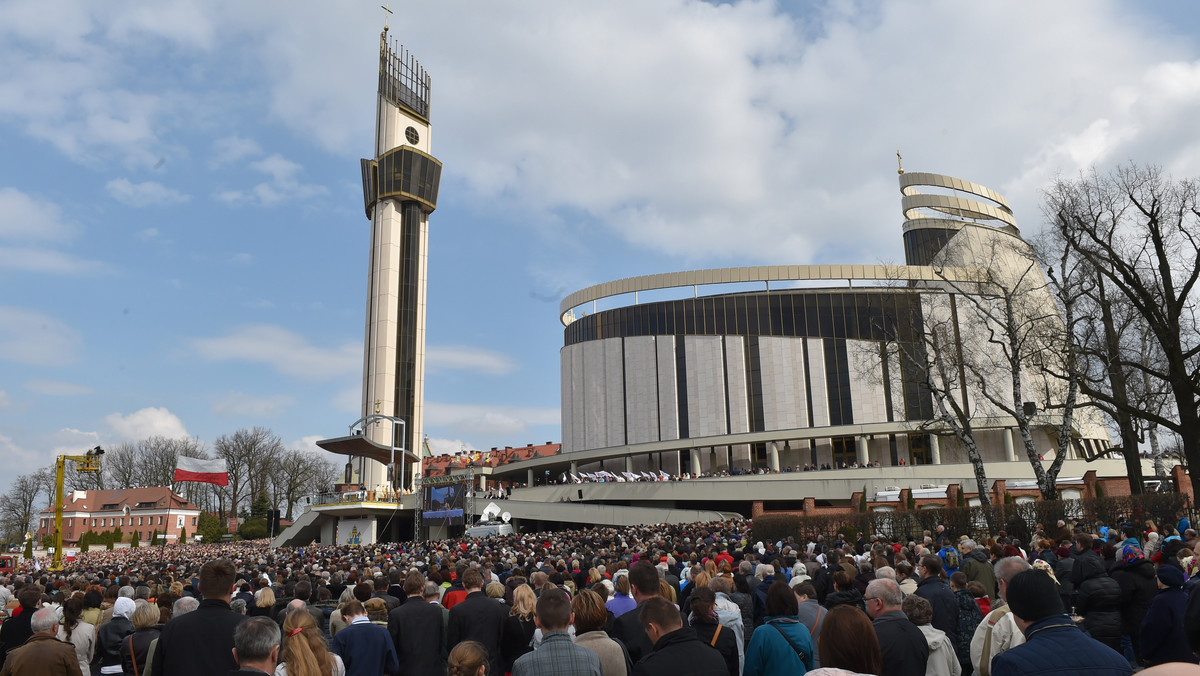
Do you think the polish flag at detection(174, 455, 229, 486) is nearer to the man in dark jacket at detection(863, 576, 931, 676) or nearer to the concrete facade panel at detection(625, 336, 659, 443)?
the concrete facade panel at detection(625, 336, 659, 443)

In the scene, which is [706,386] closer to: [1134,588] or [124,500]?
[1134,588]

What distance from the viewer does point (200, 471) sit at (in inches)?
2143

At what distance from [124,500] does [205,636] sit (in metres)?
104

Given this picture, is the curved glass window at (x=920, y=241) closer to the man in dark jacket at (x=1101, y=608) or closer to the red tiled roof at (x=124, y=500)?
the man in dark jacket at (x=1101, y=608)

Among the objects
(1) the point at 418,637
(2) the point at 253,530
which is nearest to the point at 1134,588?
(1) the point at 418,637

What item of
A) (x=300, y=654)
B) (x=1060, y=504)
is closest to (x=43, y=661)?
(x=300, y=654)

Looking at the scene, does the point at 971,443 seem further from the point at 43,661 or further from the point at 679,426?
the point at 679,426

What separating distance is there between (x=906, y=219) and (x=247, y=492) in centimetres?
7652

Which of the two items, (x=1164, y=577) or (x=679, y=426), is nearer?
(x=1164, y=577)

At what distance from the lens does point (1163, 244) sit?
25.3m

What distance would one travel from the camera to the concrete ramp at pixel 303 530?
229ft

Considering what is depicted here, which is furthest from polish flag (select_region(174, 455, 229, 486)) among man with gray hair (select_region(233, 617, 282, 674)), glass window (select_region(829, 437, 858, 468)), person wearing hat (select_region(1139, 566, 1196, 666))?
person wearing hat (select_region(1139, 566, 1196, 666))

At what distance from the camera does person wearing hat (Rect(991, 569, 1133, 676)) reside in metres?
3.86

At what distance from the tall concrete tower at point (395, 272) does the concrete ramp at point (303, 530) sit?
8.18 metres
